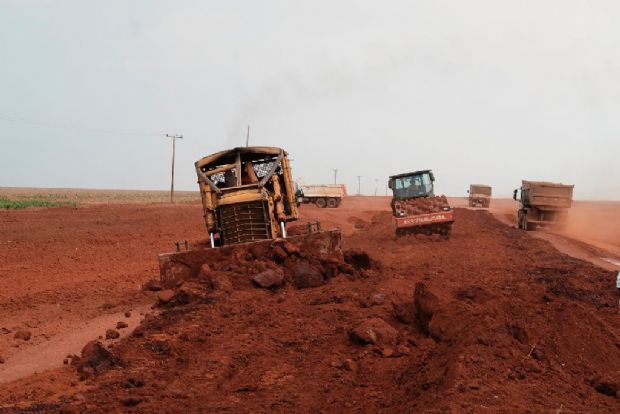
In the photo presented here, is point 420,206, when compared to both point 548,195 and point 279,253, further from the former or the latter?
point 279,253

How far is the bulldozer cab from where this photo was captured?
2797 cm

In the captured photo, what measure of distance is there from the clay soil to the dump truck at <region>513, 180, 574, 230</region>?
20.1 meters

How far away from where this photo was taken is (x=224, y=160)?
607 inches

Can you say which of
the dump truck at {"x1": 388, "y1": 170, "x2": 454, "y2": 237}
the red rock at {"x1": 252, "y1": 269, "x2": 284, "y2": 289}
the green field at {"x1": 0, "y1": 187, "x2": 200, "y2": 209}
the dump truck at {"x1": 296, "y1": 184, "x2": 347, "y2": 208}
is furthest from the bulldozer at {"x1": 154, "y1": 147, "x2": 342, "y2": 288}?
the dump truck at {"x1": 296, "y1": 184, "x2": 347, "y2": 208}

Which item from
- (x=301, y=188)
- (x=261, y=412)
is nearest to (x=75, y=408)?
(x=261, y=412)

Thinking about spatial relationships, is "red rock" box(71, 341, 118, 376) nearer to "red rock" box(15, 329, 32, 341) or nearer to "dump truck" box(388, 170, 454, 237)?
"red rock" box(15, 329, 32, 341)

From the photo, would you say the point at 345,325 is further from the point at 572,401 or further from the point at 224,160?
the point at 224,160

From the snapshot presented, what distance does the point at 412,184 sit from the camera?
28.1 meters

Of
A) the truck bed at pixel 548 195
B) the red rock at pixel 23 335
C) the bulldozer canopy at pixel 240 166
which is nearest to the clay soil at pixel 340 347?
the red rock at pixel 23 335

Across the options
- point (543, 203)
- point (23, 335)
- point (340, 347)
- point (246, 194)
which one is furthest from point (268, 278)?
point (543, 203)

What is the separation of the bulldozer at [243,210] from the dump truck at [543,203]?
2286 cm

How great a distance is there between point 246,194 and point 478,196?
60527 millimetres

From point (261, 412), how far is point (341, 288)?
6.33 meters

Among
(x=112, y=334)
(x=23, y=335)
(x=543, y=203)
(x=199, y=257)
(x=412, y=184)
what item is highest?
(x=412, y=184)
